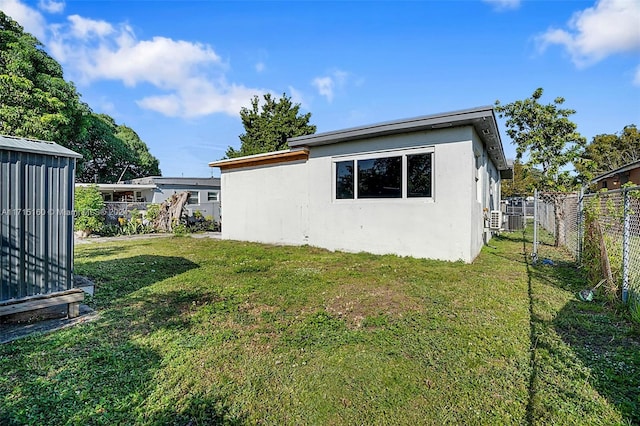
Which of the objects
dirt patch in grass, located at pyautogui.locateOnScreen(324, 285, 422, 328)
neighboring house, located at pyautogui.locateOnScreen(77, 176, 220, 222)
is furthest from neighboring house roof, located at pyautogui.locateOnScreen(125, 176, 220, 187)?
dirt patch in grass, located at pyautogui.locateOnScreen(324, 285, 422, 328)

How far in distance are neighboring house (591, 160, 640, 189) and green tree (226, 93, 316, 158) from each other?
17.5m

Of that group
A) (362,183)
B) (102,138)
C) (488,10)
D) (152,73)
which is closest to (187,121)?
(152,73)

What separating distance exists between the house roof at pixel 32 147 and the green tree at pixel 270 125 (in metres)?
19.7

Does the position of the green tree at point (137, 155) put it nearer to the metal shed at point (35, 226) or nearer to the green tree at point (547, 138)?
the metal shed at point (35, 226)

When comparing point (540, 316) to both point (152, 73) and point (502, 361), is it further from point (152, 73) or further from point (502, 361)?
point (152, 73)

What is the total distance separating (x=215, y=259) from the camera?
7629 mm

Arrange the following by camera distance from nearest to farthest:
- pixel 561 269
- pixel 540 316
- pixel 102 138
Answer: pixel 540 316 < pixel 561 269 < pixel 102 138

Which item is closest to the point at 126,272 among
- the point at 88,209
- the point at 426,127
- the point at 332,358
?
the point at 332,358

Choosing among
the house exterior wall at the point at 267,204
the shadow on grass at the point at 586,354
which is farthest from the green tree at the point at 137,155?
the shadow on grass at the point at 586,354

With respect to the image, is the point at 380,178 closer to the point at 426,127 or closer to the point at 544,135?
the point at 426,127

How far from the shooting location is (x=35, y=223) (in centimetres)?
350

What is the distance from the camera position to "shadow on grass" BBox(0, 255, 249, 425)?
204 cm

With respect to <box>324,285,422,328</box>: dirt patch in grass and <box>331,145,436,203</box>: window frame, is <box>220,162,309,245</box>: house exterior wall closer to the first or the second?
<box>331,145,436,203</box>: window frame

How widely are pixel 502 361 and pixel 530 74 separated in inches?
472
